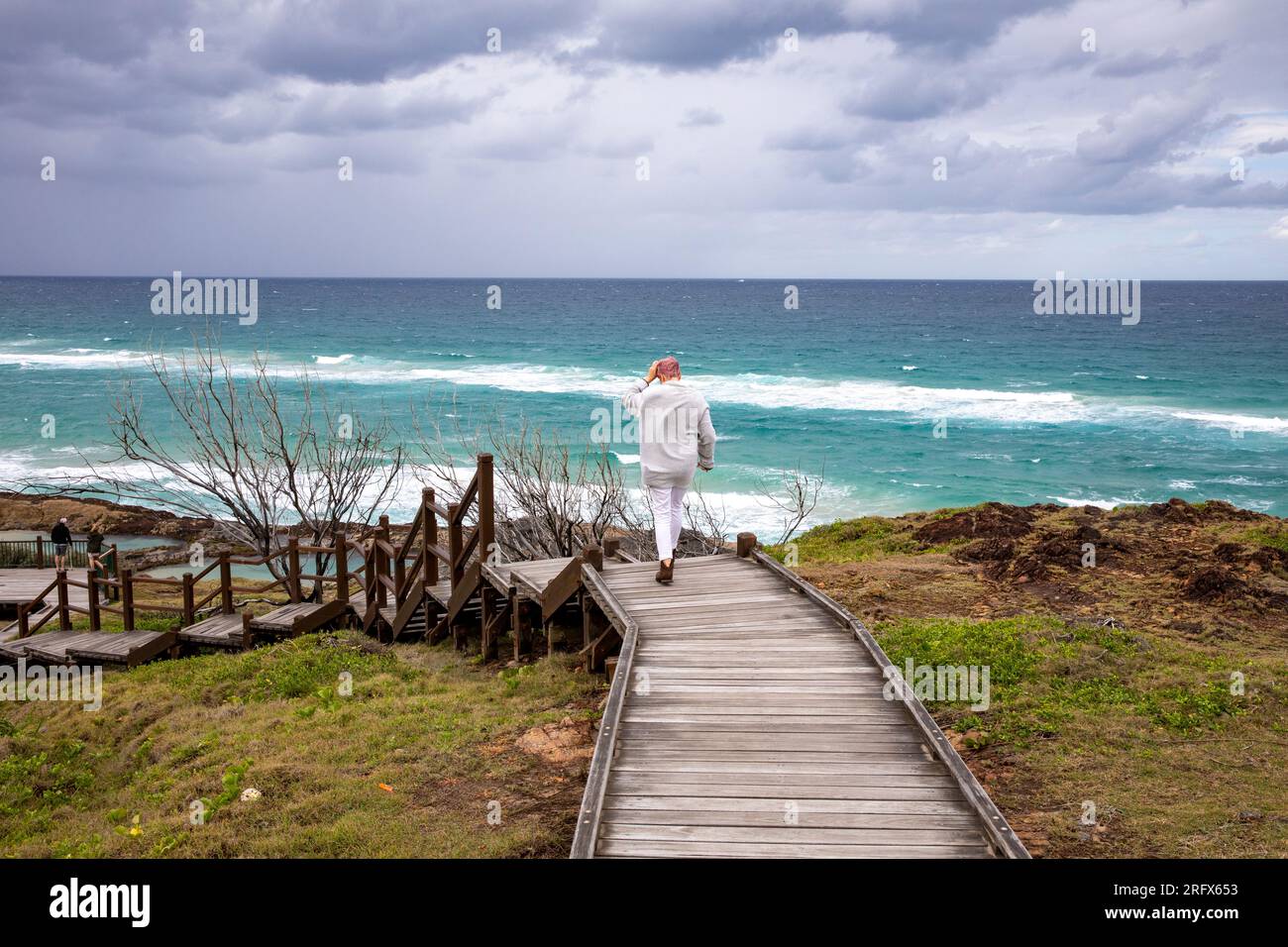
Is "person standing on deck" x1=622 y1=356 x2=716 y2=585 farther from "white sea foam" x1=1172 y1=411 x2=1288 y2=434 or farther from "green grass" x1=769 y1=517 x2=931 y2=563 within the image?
"white sea foam" x1=1172 y1=411 x2=1288 y2=434

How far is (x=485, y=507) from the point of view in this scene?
1152 cm

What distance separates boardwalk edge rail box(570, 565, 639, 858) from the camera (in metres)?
5.33

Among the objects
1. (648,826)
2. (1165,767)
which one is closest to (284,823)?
(648,826)

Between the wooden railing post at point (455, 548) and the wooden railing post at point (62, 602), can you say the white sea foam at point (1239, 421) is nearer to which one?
the wooden railing post at point (455, 548)

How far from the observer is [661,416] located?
915 centimetres

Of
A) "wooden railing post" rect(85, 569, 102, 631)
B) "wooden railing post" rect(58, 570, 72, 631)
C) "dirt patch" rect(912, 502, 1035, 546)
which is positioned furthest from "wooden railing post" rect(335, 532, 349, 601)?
"dirt patch" rect(912, 502, 1035, 546)

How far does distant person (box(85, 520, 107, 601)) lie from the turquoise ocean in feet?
14.5

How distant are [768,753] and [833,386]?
5640 cm

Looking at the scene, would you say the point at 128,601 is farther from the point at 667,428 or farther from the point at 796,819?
the point at 796,819

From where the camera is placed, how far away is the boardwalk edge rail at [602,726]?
5332mm

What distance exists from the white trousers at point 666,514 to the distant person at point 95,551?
1134 cm

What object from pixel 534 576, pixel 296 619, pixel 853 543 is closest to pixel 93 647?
pixel 296 619
